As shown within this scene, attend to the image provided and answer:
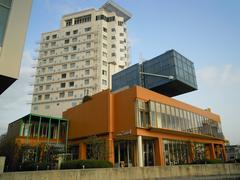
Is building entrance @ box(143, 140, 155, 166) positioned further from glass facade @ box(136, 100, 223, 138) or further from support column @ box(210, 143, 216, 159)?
support column @ box(210, 143, 216, 159)

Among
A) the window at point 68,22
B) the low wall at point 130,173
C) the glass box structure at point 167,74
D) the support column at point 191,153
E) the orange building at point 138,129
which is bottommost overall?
the low wall at point 130,173

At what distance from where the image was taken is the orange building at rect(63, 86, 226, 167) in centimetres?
2427

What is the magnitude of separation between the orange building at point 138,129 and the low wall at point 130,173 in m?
4.51

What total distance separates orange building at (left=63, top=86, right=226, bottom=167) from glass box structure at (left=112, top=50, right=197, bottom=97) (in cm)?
852

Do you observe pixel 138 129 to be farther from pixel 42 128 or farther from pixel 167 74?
pixel 167 74

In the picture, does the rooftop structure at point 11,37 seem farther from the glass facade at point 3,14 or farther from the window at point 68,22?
the window at point 68,22

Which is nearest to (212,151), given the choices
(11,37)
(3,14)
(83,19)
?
(11,37)

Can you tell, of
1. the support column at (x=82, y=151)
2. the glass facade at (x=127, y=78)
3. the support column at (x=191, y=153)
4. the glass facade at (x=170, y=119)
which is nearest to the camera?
the glass facade at (x=170, y=119)

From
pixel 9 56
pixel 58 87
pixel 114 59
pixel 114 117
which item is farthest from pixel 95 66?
pixel 9 56

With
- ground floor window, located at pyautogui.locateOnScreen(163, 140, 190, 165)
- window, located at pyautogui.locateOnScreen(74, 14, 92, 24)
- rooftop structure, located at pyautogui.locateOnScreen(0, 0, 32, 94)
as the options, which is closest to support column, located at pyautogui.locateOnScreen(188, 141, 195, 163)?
ground floor window, located at pyautogui.locateOnScreen(163, 140, 190, 165)

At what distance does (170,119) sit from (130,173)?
12.1 metres

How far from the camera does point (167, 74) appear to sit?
40.1 metres

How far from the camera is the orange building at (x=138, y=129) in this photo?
24266mm

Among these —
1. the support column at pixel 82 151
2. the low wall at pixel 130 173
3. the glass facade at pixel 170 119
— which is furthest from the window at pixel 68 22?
the low wall at pixel 130 173
